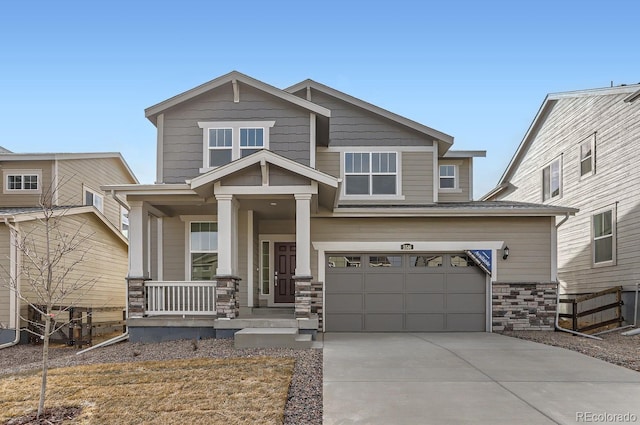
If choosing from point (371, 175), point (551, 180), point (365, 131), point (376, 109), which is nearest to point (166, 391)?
point (371, 175)

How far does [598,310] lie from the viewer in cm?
1311

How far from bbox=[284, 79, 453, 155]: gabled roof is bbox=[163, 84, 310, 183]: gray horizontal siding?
2.01 meters

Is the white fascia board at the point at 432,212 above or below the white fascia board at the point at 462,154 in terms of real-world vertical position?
below

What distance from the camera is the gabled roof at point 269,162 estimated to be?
1018cm

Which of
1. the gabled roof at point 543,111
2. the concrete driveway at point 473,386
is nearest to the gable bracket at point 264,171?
the concrete driveway at point 473,386

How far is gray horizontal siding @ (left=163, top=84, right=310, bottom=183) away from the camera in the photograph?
1270 centimetres

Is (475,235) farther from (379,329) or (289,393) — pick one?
(289,393)

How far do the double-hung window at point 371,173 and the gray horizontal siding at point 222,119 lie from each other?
1931 millimetres

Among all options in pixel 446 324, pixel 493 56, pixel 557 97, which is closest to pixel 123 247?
pixel 446 324

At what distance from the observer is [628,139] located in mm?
13430

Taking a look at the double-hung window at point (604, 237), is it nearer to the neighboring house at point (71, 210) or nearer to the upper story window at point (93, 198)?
the neighboring house at point (71, 210)

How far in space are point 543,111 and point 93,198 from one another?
674 inches

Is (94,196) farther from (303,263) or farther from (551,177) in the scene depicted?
(551,177)

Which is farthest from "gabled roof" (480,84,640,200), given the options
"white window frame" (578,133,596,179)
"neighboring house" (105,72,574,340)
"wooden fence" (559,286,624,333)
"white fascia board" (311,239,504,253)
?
"white fascia board" (311,239,504,253)
